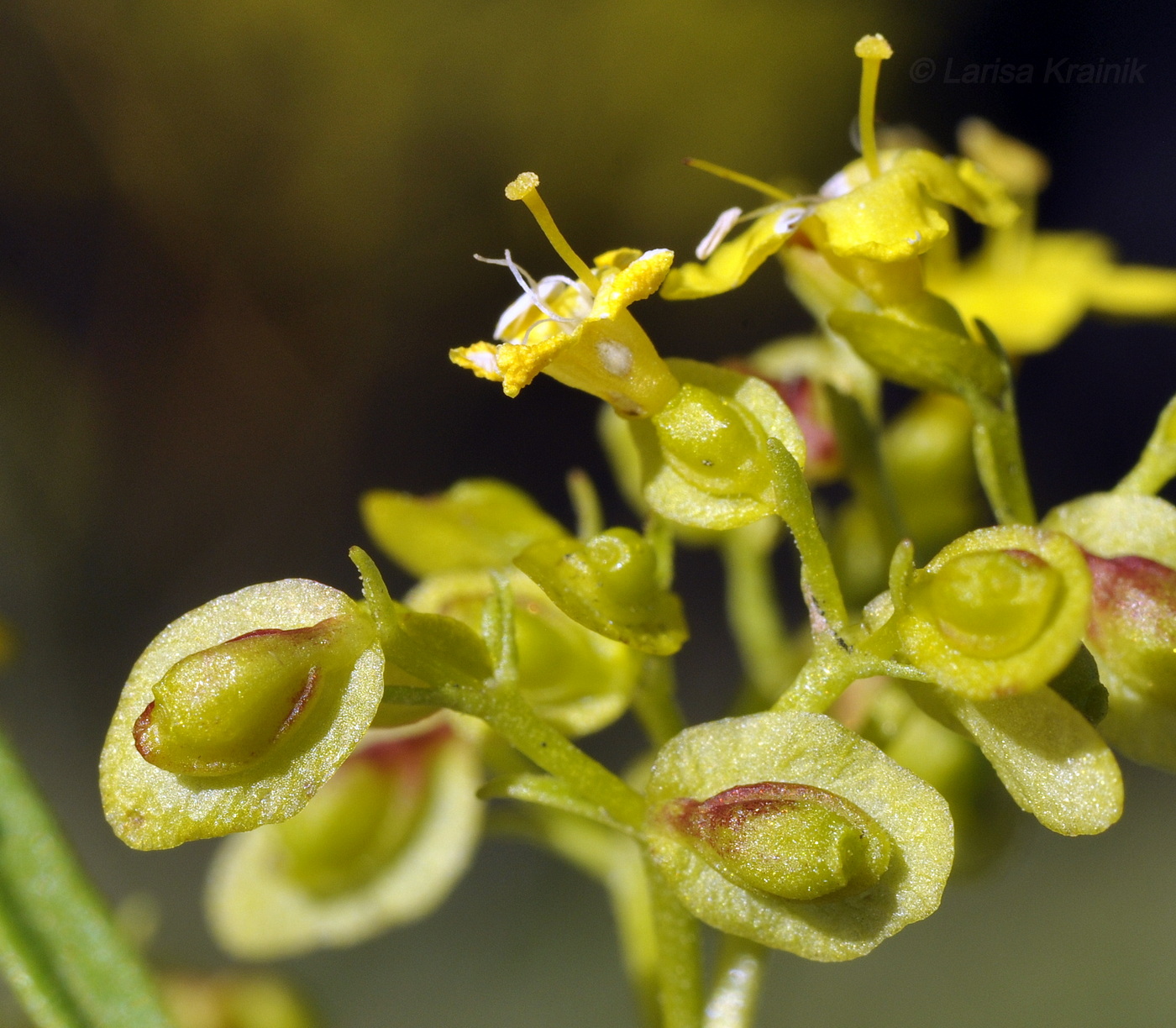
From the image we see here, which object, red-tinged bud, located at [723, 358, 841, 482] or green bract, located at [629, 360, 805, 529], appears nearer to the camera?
green bract, located at [629, 360, 805, 529]

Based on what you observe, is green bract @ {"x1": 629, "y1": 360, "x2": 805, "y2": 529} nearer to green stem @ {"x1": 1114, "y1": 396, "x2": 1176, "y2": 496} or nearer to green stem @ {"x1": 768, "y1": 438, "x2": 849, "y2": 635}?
green stem @ {"x1": 768, "y1": 438, "x2": 849, "y2": 635}

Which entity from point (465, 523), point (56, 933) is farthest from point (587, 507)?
point (56, 933)

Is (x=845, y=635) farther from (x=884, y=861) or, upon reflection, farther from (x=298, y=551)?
(x=298, y=551)

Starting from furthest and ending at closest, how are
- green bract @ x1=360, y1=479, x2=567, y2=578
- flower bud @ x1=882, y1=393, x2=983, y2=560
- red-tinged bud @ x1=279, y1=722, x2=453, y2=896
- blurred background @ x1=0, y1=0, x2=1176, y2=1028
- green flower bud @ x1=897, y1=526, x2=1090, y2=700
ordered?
1. blurred background @ x1=0, y1=0, x2=1176, y2=1028
2. flower bud @ x1=882, y1=393, x2=983, y2=560
3. red-tinged bud @ x1=279, y1=722, x2=453, y2=896
4. green bract @ x1=360, y1=479, x2=567, y2=578
5. green flower bud @ x1=897, y1=526, x2=1090, y2=700

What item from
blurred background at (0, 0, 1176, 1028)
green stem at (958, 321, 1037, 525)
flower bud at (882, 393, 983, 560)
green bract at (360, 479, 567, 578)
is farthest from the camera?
blurred background at (0, 0, 1176, 1028)

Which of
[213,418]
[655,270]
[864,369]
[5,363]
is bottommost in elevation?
[213,418]

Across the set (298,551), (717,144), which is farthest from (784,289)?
(298,551)

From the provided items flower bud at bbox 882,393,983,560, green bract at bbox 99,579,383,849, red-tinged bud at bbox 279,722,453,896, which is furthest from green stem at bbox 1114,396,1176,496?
red-tinged bud at bbox 279,722,453,896

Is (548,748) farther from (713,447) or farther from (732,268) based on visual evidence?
(732,268)

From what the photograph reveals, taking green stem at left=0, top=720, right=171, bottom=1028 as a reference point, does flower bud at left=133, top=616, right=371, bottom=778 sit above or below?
above
